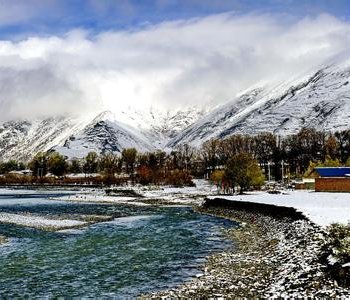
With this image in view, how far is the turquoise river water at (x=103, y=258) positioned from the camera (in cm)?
2970

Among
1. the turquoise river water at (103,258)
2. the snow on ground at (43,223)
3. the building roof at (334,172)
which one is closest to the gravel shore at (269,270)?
the turquoise river water at (103,258)

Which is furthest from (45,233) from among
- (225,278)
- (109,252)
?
(225,278)

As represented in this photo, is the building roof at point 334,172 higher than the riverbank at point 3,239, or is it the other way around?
the building roof at point 334,172

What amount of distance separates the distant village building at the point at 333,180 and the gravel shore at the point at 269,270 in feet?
175

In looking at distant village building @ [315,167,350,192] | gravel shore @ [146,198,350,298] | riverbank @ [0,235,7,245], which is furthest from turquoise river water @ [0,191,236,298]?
distant village building @ [315,167,350,192]

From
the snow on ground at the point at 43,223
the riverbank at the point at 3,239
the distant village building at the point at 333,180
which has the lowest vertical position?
the riverbank at the point at 3,239

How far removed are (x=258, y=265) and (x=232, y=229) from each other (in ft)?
78.3

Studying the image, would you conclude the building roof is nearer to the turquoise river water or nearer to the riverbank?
the turquoise river water

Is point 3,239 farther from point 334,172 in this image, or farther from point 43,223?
point 334,172

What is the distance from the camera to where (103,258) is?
128 feet

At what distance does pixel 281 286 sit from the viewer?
25750mm

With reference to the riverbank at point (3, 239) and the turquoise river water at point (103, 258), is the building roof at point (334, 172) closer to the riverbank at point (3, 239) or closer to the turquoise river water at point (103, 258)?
the turquoise river water at point (103, 258)

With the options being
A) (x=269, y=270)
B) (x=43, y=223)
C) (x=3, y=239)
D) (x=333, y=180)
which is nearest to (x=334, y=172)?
(x=333, y=180)

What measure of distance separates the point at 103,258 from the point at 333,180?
7317cm
